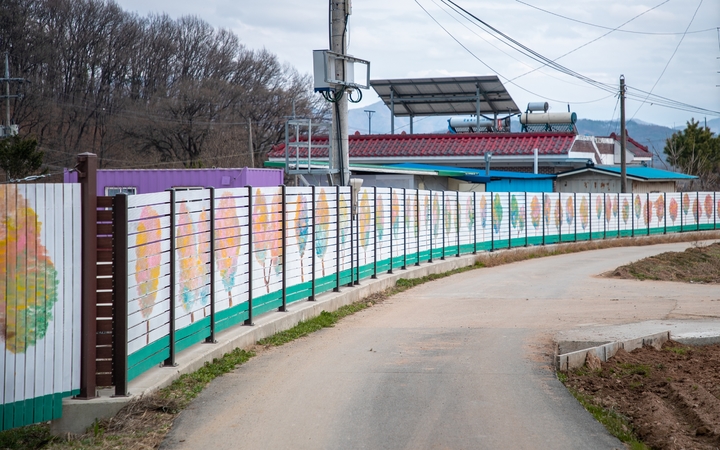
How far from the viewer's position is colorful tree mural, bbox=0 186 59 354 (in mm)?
6289

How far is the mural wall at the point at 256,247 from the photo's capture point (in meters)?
7.83

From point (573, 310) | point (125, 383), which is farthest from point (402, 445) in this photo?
point (573, 310)

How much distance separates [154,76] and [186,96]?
704cm

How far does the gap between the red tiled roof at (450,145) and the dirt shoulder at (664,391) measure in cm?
3468

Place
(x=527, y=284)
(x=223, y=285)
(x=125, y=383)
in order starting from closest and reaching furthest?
(x=125, y=383) → (x=223, y=285) → (x=527, y=284)

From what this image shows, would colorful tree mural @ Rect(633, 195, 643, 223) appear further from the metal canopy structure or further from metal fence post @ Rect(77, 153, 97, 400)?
metal fence post @ Rect(77, 153, 97, 400)

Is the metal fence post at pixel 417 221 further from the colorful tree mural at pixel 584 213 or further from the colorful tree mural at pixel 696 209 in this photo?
the colorful tree mural at pixel 696 209

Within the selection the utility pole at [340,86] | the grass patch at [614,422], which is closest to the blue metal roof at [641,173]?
the utility pole at [340,86]

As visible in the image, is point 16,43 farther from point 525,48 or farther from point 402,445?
point 402,445

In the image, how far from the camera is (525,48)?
102 feet

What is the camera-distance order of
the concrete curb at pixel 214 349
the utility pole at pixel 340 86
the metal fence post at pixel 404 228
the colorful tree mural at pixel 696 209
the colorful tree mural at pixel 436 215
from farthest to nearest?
the colorful tree mural at pixel 696 209, the colorful tree mural at pixel 436 215, the metal fence post at pixel 404 228, the utility pole at pixel 340 86, the concrete curb at pixel 214 349

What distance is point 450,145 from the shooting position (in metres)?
47.6

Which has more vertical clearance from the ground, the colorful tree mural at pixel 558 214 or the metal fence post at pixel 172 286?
the colorful tree mural at pixel 558 214

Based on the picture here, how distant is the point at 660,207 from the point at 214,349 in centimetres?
3561
